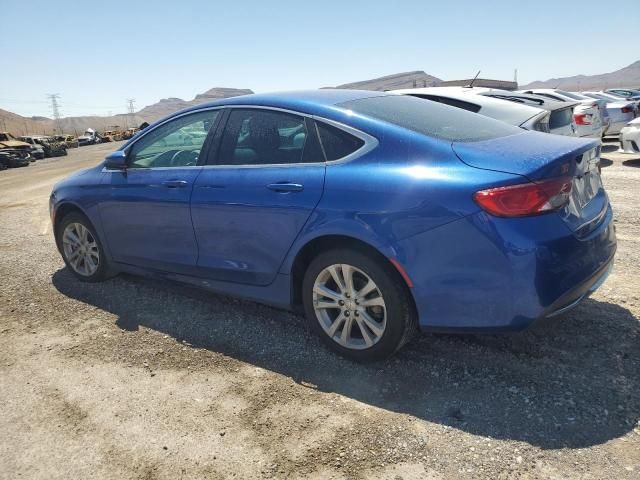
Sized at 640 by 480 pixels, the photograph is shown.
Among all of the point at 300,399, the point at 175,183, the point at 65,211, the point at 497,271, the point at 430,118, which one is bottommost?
the point at 300,399

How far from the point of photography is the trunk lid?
8.91 feet

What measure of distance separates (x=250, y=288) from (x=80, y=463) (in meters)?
1.48

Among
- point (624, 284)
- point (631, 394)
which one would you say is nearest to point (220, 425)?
point (631, 394)

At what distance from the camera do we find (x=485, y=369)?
3102 millimetres

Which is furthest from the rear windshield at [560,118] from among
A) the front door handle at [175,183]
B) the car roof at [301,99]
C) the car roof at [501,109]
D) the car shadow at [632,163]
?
the front door handle at [175,183]

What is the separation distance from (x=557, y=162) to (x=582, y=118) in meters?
8.47

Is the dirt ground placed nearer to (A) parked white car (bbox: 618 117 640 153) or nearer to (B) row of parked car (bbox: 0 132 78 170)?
(A) parked white car (bbox: 618 117 640 153)

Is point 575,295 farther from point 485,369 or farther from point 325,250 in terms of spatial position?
point 325,250

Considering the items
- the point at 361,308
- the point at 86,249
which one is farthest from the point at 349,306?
the point at 86,249

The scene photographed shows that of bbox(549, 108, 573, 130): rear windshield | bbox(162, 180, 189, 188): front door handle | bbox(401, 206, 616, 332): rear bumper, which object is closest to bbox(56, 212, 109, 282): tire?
bbox(162, 180, 189, 188): front door handle

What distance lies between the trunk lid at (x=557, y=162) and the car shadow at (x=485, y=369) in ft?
2.48

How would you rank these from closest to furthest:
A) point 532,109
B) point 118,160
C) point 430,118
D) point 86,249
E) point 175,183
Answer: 1. point 430,118
2. point 175,183
3. point 118,160
4. point 86,249
5. point 532,109

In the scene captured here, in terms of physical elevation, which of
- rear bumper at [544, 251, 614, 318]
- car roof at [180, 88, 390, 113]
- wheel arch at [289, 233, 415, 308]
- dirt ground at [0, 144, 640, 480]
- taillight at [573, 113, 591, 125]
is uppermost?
car roof at [180, 88, 390, 113]

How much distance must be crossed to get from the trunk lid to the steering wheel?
1963 millimetres
